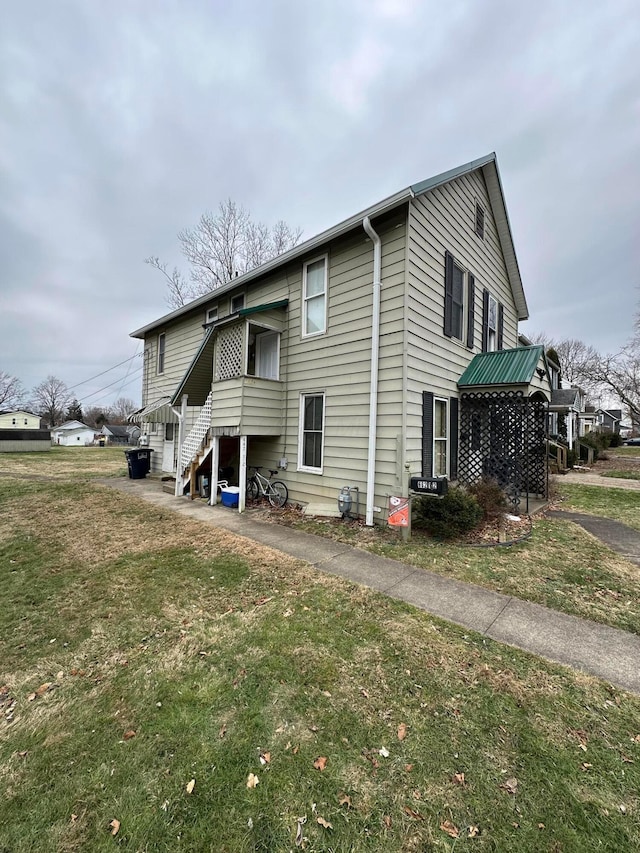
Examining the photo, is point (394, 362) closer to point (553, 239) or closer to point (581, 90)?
point (581, 90)

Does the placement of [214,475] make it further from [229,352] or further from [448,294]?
[448,294]

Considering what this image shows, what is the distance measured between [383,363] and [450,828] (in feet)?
20.1

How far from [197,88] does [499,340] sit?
11.4 m

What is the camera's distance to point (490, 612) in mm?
3762

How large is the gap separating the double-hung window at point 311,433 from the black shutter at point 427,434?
7.20 feet

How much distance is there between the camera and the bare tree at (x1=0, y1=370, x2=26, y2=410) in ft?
213

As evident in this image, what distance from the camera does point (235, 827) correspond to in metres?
1.72

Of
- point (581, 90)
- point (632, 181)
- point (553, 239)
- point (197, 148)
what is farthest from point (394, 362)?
point (553, 239)

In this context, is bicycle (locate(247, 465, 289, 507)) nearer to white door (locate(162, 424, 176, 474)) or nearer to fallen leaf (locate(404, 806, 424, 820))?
white door (locate(162, 424, 176, 474))

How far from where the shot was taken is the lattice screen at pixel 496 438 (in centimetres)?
823

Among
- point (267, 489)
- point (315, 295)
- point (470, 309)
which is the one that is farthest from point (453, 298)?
point (267, 489)

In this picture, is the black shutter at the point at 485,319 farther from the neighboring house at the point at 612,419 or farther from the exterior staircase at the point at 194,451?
the neighboring house at the point at 612,419

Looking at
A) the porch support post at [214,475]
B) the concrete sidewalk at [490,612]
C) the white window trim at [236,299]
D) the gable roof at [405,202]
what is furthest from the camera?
the white window trim at [236,299]

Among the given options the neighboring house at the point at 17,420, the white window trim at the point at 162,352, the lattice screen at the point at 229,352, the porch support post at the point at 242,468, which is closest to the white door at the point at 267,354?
the lattice screen at the point at 229,352
